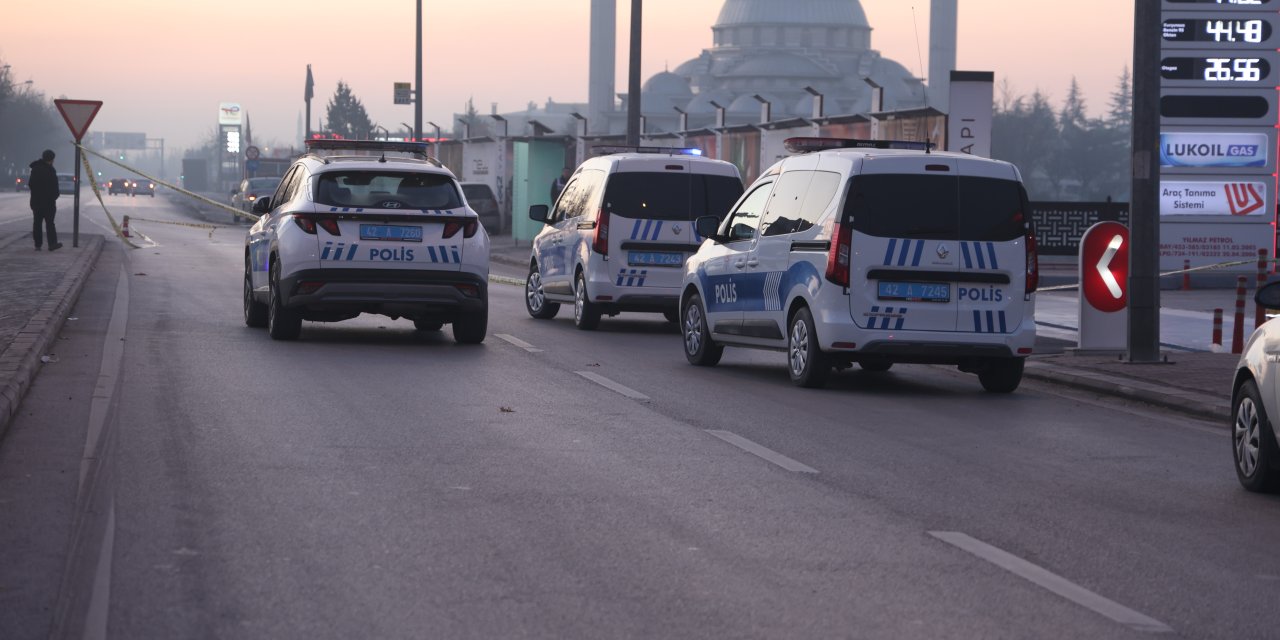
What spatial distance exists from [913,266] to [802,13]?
171669 mm

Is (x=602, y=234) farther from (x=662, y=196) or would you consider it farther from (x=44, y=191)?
(x=44, y=191)

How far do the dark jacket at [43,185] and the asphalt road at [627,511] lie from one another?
2025 cm

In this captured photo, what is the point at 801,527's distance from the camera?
741 centimetres

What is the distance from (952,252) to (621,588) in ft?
24.8

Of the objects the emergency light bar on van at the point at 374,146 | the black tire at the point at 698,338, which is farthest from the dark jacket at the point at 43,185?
the black tire at the point at 698,338

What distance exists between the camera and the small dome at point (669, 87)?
183875 millimetres

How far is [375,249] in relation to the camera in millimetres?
15758

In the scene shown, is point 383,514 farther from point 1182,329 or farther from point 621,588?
point 1182,329

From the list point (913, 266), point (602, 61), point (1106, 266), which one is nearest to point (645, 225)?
point (1106, 266)

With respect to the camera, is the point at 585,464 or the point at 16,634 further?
the point at 585,464

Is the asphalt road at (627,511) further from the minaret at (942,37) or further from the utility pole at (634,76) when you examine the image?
the minaret at (942,37)

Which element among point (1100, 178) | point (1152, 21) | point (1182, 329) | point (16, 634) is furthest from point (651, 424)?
point (1100, 178)

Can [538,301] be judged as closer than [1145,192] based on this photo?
No

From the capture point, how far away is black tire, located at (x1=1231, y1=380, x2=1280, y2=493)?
8656 mm
